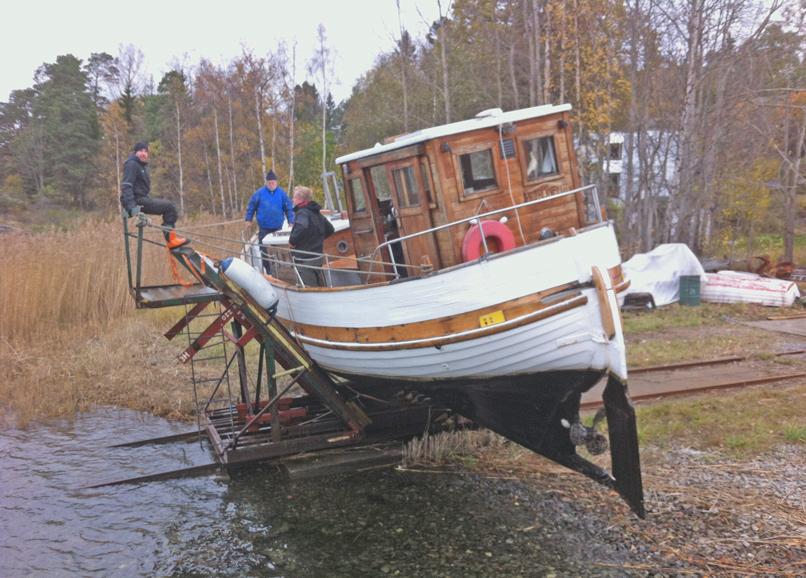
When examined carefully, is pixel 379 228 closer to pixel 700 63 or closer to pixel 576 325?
pixel 576 325

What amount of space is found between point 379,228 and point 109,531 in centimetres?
397

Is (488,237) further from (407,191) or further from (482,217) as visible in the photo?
(407,191)

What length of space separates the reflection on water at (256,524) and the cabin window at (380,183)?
297 cm

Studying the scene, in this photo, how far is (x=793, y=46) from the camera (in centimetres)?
1889

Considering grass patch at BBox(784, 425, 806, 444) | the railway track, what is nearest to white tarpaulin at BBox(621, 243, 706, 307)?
the railway track

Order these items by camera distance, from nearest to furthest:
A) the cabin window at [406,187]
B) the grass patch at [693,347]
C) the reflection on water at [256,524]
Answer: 1. the reflection on water at [256,524]
2. the cabin window at [406,187]
3. the grass patch at [693,347]

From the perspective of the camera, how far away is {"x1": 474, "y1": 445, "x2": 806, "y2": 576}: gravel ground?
16.4 feet

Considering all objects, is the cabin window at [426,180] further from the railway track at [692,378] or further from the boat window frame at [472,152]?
the railway track at [692,378]

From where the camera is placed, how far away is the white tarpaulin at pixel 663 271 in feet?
50.7

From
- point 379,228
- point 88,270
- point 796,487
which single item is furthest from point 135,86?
point 796,487

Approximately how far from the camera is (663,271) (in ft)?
51.0

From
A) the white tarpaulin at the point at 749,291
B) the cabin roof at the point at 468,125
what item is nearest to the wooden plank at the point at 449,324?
the cabin roof at the point at 468,125

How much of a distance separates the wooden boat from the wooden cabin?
0.01 meters

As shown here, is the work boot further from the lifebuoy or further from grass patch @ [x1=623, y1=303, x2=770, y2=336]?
grass patch @ [x1=623, y1=303, x2=770, y2=336]
